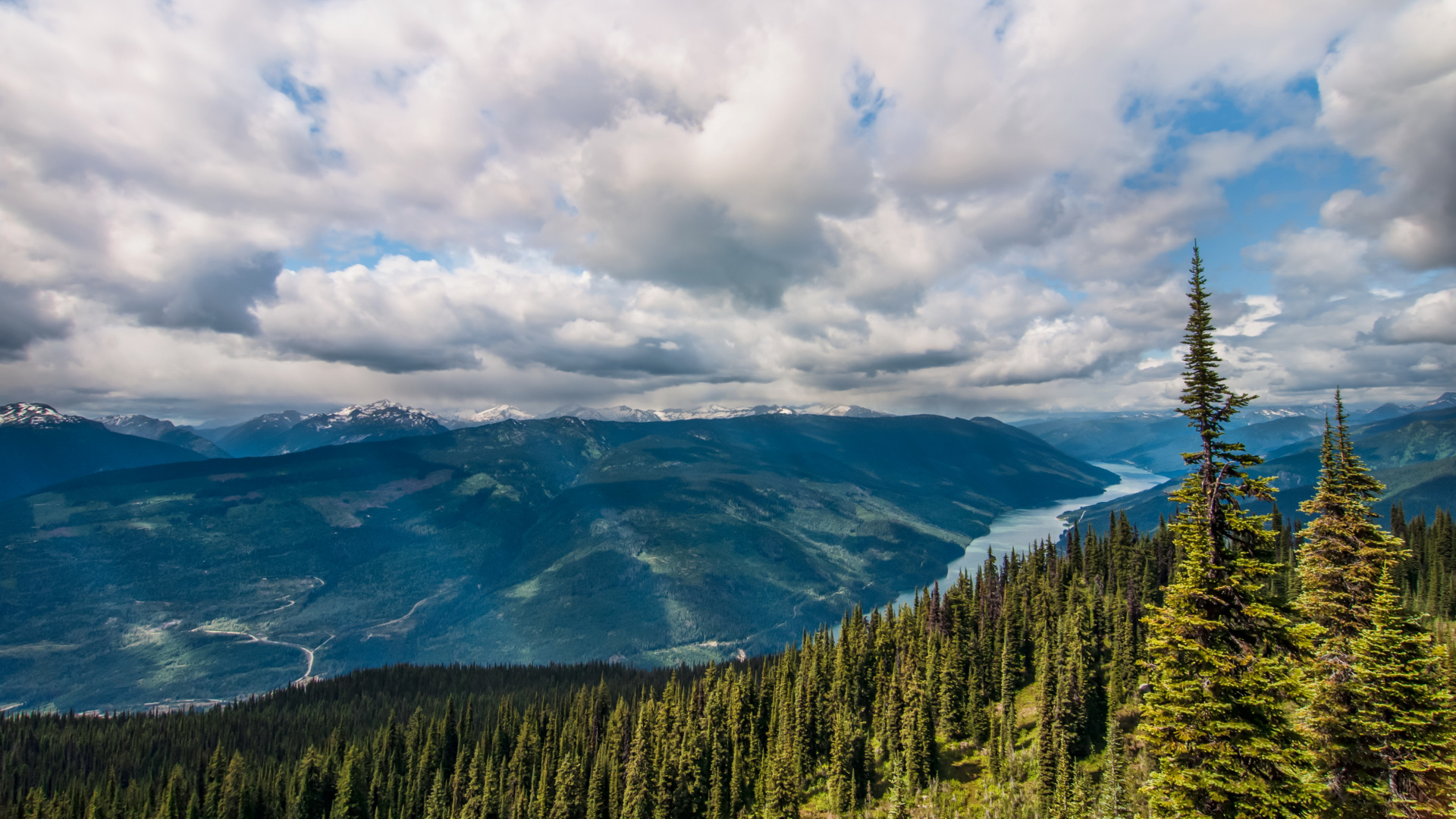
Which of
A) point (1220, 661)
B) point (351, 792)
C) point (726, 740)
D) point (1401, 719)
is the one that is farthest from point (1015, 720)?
point (351, 792)

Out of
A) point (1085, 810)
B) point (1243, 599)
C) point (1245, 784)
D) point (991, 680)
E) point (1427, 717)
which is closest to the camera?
point (1245, 784)

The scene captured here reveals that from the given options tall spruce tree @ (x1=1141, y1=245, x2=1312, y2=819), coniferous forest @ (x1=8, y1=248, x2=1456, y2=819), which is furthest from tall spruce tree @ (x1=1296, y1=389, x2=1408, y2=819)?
tall spruce tree @ (x1=1141, y1=245, x2=1312, y2=819)

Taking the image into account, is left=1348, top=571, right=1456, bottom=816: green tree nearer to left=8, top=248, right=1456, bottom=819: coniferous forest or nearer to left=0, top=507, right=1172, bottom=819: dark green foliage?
left=8, top=248, right=1456, bottom=819: coniferous forest

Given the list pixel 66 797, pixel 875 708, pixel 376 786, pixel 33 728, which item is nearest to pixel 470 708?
pixel 376 786

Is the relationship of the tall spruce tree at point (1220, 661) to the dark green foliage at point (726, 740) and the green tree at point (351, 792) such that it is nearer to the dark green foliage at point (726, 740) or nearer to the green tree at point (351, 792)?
the dark green foliage at point (726, 740)

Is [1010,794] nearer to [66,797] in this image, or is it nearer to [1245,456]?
[1245,456]

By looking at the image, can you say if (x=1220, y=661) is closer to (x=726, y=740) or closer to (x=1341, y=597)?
(x=1341, y=597)
